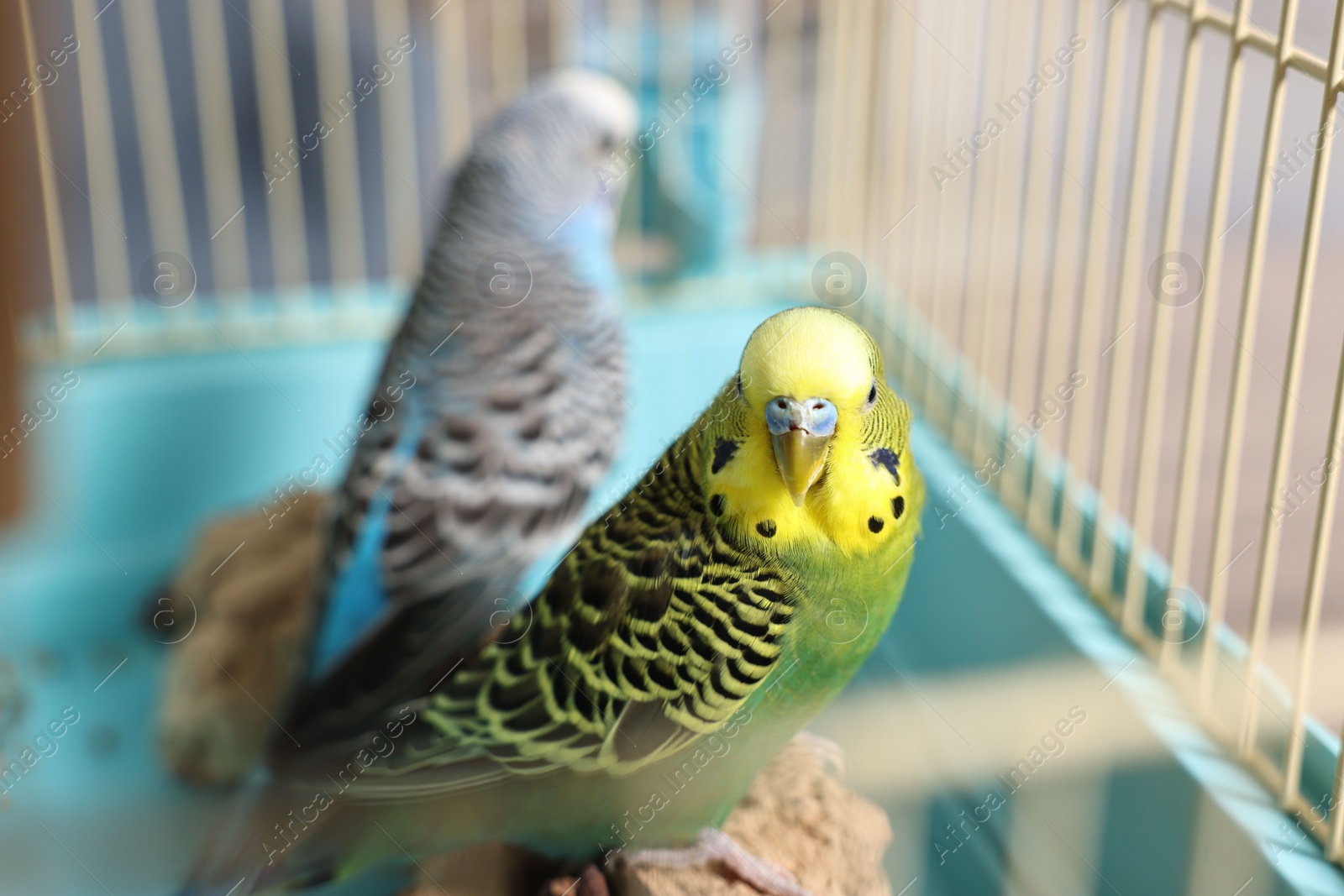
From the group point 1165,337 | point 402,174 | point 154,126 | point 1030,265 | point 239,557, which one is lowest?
point 1165,337

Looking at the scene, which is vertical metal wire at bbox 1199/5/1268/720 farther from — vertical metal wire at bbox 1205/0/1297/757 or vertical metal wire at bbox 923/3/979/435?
vertical metal wire at bbox 923/3/979/435

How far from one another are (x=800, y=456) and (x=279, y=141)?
1.47 meters

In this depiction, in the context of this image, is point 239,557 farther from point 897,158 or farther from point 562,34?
point 897,158

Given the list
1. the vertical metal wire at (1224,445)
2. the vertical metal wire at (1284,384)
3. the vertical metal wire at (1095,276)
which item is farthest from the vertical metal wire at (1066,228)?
the vertical metal wire at (1284,384)

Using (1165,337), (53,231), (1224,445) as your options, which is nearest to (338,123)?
(53,231)

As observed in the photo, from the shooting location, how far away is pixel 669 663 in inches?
31.9

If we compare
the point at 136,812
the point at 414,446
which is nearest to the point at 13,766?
the point at 136,812

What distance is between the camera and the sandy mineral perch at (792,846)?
40.2 inches

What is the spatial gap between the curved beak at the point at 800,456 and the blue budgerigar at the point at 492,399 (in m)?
0.55

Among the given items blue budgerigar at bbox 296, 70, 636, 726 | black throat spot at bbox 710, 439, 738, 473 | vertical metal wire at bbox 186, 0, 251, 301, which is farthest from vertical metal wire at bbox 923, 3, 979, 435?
vertical metal wire at bbox 186, 0, 251, 301

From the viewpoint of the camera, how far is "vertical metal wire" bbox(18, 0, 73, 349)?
161 centimetres

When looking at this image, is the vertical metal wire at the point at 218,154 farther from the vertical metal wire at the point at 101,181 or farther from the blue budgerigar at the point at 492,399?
the blue budgerigar at the point at 492,399

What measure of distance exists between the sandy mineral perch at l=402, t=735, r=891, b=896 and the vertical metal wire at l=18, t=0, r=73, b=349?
109 cm

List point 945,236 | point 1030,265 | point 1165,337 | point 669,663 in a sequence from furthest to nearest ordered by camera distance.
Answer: point 945,236, point 1030,265, point 1165,337, point 669,663
